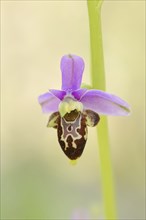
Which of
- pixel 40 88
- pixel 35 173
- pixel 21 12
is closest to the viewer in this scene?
pixel 35 173

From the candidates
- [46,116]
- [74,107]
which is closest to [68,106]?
[74,107]

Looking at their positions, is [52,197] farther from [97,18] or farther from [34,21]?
[97,18]

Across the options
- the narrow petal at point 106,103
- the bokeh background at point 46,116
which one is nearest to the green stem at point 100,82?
the narrow petal at point 106,103

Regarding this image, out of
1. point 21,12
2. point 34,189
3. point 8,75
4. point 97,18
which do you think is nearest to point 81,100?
point 97,18

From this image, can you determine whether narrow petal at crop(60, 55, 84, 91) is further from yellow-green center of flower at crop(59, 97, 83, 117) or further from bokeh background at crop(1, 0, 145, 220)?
bokeh background at crop(1, 0, 145, 220)

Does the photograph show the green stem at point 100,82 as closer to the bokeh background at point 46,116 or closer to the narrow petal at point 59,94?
the narrow petal at point 59,94

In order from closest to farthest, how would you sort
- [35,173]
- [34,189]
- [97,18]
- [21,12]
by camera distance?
[97,18] < [34,189] < [35,173] < [21,12]
